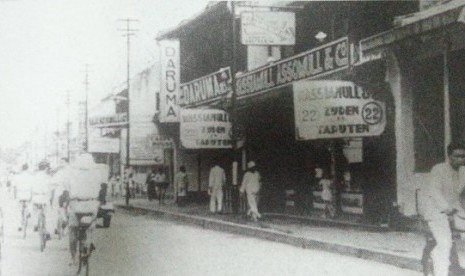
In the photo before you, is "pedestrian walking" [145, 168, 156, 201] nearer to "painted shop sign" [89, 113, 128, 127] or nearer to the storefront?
"painted shop sign" [89, 113, 128, 127]

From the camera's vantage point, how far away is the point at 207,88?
663 inches

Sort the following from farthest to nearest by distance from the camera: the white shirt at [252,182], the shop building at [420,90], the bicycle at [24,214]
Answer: the white shirt at [252,182] → the bicycle at [24,214] → the shop building at [420,90]

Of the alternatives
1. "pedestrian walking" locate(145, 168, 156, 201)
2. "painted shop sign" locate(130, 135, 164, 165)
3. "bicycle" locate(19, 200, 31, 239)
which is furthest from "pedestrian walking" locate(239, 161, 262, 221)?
→ "painted shop sign" locate(130, 135, 164, 165)

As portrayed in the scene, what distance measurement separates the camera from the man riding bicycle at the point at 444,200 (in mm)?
5301

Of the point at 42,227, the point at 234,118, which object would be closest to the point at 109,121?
the point at 234,118

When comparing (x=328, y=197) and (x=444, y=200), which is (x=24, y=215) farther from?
(x=444, y=200)

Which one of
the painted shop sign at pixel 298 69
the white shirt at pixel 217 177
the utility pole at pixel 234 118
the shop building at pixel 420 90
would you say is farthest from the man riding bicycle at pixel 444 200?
the white shirt at pixel 217 177

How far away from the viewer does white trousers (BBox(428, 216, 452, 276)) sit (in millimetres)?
5309

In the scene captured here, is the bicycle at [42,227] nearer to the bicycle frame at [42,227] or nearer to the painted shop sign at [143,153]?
the bicycle frame at [42,227]

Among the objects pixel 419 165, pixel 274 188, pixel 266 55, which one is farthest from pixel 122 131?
pixel 419 165

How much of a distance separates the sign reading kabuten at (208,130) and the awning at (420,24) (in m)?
5.02

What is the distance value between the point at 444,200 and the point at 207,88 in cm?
1176

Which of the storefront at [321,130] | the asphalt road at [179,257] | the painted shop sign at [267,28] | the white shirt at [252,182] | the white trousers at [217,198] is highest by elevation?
the painted shop sign at [267,28]

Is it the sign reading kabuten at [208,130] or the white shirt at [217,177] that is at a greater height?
the sign reading kabuten at [208,130]
